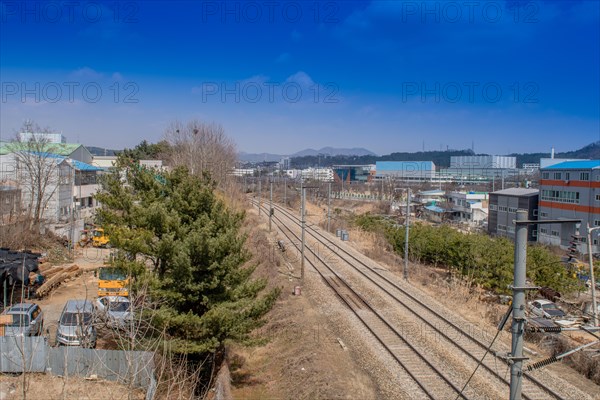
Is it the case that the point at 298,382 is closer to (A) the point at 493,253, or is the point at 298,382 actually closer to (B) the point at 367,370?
(B) the point at 367,370

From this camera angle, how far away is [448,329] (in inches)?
558

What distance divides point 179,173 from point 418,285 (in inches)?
487

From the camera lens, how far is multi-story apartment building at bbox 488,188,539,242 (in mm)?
41125

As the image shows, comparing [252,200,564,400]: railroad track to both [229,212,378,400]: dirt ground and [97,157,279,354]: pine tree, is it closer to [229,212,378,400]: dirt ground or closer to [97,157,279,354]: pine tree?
[229,212,378,400]: dirt ground

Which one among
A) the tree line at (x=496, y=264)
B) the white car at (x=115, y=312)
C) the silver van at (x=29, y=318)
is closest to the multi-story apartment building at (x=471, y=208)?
the tree line at (x=496, y=264)

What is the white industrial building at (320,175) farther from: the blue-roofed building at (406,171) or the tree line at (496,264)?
the tree line at (496,264)

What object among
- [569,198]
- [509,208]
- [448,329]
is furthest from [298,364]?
[509,208]

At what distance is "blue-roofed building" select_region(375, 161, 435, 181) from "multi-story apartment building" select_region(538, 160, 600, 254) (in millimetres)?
75658

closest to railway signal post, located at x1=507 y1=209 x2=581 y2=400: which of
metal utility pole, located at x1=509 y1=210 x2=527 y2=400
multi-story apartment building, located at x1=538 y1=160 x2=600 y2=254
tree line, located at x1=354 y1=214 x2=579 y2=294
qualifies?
metal utility pole, located at x1=509 y1=210 x2=527 y2=400

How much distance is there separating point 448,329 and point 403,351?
96.2 inches

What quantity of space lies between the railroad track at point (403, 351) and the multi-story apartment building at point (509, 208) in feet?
88.7

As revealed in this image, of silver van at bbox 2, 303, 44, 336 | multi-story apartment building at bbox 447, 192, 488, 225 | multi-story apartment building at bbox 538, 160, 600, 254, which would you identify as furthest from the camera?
multi-story apartment building at bbox 447, 192, 488, 225

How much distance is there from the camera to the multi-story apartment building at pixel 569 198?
34188 mm

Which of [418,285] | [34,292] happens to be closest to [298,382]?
[418,285]
